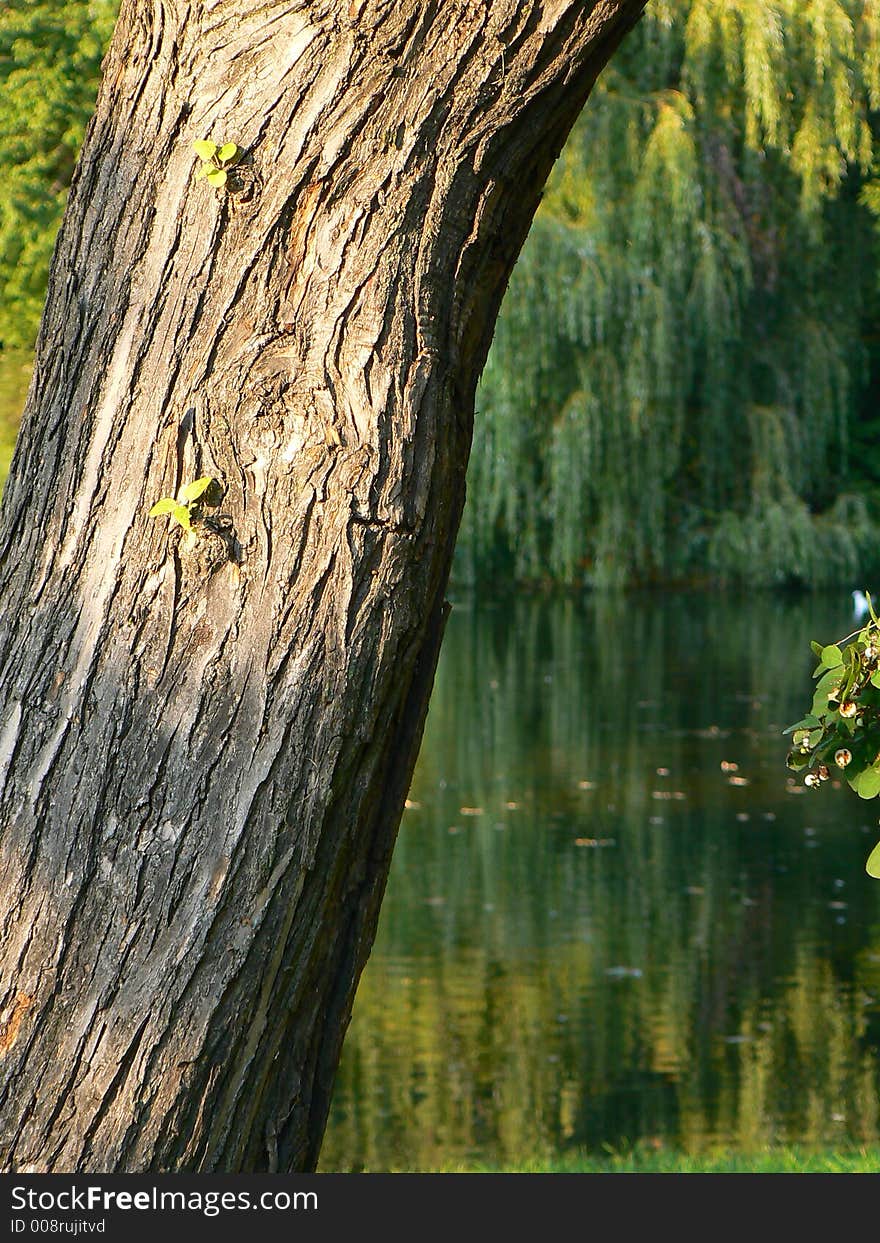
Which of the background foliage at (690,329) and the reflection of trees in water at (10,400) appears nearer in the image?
the reflection of trees in water at (10,400)

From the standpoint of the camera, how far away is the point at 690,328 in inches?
680

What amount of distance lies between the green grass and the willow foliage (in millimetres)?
7560

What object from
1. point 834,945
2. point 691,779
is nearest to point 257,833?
point 834,945

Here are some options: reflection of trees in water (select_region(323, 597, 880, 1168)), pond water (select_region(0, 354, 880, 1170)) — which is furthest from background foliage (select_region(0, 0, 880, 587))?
reflection of trees in water (select_region(323, 597, 880, 1168))

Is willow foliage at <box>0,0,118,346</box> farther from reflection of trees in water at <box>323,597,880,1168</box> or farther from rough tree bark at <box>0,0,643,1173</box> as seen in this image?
rough tree bark at <box>0,0,643,1173</box>

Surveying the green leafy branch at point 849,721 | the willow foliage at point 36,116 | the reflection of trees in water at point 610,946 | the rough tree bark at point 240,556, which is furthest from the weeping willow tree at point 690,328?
the rough tree bark at point 240,556

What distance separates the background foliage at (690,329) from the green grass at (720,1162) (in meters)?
11.9

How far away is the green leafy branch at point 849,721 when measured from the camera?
2.07 m

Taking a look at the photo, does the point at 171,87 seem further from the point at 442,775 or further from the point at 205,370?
the point at 442,775

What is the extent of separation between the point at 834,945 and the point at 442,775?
367 centimetres

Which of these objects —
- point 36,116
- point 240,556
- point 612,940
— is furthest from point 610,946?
point 36,116

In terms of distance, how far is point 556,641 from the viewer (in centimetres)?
1550

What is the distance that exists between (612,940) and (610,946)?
0.09 metres

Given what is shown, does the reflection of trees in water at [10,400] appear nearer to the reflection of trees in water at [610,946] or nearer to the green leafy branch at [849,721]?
the reflection of trees in water at [610,946]
